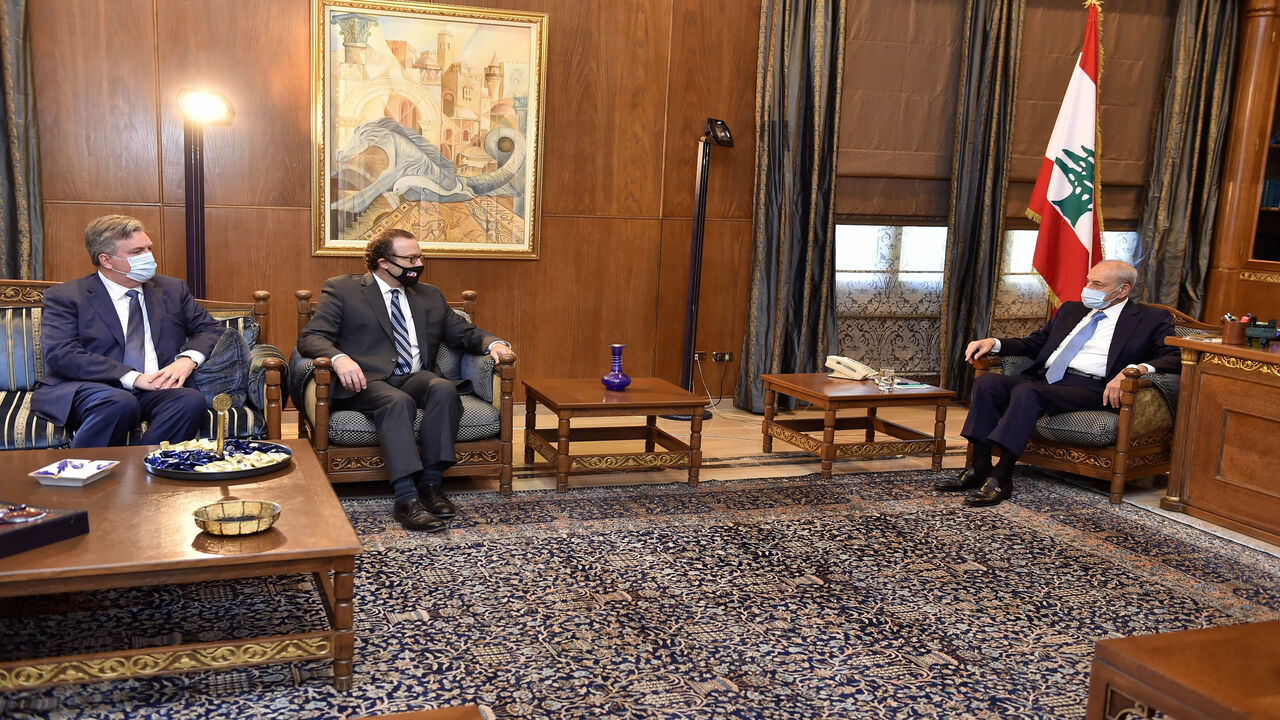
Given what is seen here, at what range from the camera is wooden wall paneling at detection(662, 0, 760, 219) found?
6.30 meters

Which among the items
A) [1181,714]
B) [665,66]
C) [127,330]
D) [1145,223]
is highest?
[665,66]

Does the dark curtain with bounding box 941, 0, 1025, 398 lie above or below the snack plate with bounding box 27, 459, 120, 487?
above

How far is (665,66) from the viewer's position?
627 cm

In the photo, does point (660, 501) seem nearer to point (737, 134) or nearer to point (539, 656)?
point (539, 656)

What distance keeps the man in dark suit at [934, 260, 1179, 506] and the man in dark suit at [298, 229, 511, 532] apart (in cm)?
227

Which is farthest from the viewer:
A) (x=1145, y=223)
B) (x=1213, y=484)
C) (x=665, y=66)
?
(x=1145, y=223)

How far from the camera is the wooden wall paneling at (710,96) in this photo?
20.7 feet

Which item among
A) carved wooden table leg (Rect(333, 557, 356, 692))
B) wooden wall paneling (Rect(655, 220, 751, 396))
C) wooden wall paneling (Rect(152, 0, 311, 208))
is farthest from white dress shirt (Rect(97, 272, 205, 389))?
wooden wall paneling (Rect(655, 220, 751, 396))

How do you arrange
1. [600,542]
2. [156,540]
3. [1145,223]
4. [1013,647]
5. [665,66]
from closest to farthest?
1. [156,540]
2. [1013,647]
3. [600,542]
4. [665,66]
5. [1145,223]

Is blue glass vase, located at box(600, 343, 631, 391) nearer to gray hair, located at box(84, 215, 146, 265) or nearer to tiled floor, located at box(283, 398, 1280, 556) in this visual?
tiled floor, located at box(283, 398, 1280, 556)

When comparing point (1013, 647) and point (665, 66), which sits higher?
point (665, 66)

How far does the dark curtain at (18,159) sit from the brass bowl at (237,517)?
327 cm

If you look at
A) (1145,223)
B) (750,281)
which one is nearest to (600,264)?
(750,281)

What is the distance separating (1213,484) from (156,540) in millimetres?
4210
